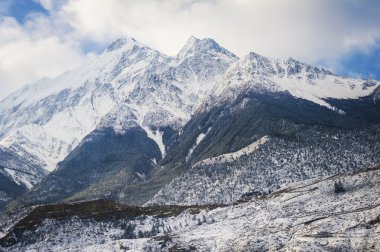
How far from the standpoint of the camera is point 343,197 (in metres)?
191

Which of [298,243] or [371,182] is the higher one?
[371,182]

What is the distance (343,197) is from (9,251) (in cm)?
11790

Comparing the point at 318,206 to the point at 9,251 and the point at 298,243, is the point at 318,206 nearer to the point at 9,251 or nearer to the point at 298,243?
the point at 298,243

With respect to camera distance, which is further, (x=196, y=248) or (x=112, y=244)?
(x=112, y=244)

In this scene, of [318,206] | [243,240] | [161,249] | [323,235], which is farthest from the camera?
[318,206]

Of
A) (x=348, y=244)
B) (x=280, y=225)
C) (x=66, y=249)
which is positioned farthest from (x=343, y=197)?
(x=66, y=249)

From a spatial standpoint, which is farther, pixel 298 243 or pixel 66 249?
pixel 66 249

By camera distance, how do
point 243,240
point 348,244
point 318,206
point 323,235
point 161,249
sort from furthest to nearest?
point 318,206 < point 161,249 < point 243,240 < point 323,235 < point 348,244

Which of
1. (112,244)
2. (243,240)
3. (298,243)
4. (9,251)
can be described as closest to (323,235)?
(298,243)

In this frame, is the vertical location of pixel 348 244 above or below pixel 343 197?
below

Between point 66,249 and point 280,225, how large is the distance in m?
75.8

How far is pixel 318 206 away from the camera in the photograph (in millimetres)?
186375

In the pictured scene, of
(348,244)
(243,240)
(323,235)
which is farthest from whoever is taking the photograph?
(243,240)

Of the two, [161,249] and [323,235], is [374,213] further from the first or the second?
[161,249]
